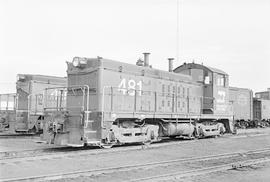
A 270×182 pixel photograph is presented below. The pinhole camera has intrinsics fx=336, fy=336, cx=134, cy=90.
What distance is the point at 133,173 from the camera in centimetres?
747

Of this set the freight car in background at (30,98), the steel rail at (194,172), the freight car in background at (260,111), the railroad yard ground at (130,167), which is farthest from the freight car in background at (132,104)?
the freight car in background at (260,111)

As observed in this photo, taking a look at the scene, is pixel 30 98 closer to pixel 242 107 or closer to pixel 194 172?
pixel 194 172

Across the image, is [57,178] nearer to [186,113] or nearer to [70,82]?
[70,82]

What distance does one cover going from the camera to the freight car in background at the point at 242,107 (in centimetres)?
2731

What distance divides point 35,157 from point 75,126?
2.52m

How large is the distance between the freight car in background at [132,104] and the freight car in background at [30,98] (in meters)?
5.77

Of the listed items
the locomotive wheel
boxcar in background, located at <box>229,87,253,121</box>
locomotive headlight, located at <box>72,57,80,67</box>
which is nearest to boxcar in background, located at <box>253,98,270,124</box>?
boxcar in background, located at <box>229,87,253,121</box>

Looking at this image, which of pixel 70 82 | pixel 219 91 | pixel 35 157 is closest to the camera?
pixel 35 157

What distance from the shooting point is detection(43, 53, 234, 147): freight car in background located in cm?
1181

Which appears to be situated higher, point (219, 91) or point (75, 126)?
point (219, 91)

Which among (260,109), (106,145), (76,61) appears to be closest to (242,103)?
(260,109)

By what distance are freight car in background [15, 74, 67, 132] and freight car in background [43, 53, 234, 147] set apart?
5.77 m

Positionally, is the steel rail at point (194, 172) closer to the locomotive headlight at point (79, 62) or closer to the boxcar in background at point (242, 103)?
the locomotive headlight at point (79, 62)

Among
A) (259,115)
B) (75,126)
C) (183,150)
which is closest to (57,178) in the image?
(75,126)
